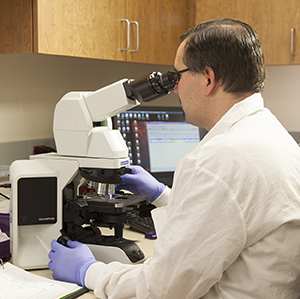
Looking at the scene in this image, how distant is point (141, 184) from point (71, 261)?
431 mm

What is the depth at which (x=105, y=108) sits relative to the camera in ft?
3.94

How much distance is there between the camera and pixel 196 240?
0.83 meters

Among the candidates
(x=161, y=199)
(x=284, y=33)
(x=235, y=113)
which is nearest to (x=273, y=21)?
(x=284, y=33)

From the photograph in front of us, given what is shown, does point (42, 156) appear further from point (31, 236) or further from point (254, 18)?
point (254, 18)

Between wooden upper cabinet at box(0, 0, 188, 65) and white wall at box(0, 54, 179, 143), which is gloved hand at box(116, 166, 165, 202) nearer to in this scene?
wooden upper cabinet at box(0, 0, 188, 65)

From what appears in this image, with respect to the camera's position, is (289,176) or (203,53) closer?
(289,176)

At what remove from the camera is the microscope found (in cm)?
120

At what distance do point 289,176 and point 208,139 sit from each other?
0.67ft

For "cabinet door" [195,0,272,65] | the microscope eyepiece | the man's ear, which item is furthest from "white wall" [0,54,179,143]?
the man's ear

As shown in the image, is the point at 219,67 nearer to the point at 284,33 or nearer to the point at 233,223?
the point at 233,223

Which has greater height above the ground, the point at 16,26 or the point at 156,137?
the point at 16,26

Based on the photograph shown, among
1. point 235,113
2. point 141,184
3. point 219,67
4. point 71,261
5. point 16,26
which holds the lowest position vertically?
point 71,261

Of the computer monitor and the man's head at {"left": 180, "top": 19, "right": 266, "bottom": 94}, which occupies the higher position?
the man's head at {"left": 180, "top": 19, "right": 266, "bottom": 94}

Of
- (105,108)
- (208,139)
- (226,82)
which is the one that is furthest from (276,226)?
(105,108)
